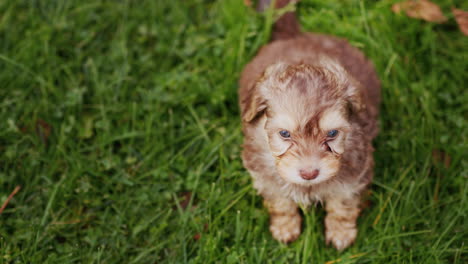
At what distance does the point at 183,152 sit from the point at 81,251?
1.12 meters

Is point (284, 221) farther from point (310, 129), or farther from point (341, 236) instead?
point (310, 129)

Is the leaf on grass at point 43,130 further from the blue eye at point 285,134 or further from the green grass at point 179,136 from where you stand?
the blue eye at point 285,134

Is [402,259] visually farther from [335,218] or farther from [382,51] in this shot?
[382,51]

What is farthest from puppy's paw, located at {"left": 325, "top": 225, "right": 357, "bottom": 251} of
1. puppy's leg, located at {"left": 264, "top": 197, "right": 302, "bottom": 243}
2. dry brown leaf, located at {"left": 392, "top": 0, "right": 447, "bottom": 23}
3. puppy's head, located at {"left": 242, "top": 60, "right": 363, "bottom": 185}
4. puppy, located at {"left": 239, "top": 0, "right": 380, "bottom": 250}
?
dry brown leaf, located at {"left": 392, "top": 0, "right": 447, "bottom": 23}

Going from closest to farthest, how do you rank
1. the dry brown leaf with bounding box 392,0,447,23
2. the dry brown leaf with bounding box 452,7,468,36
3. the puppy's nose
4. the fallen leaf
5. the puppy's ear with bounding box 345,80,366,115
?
the puppy's nose
the puppy's ear with bounding box 345,80,366,115
the fallen leaf
the dry brown leaf with bounding box 452,7,468,36
the dry brown leaf with bounding box 392,0,447,23

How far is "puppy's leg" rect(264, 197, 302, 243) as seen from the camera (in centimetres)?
343

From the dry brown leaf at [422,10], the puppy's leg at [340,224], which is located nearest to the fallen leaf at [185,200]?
the puppy's leg at [340,224]

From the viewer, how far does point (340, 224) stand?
11.3ft

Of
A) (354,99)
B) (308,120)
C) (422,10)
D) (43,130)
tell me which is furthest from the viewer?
(422,10)

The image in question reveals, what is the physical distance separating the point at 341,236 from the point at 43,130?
2.62 m

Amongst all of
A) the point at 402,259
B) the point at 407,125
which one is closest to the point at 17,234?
the point at 402,259

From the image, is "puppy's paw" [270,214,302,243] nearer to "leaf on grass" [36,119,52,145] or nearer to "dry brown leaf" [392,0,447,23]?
"leaf on grass" [36,119,52,145]

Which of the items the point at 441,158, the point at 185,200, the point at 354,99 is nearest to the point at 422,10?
the point at 441,158

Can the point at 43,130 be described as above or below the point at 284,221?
above
